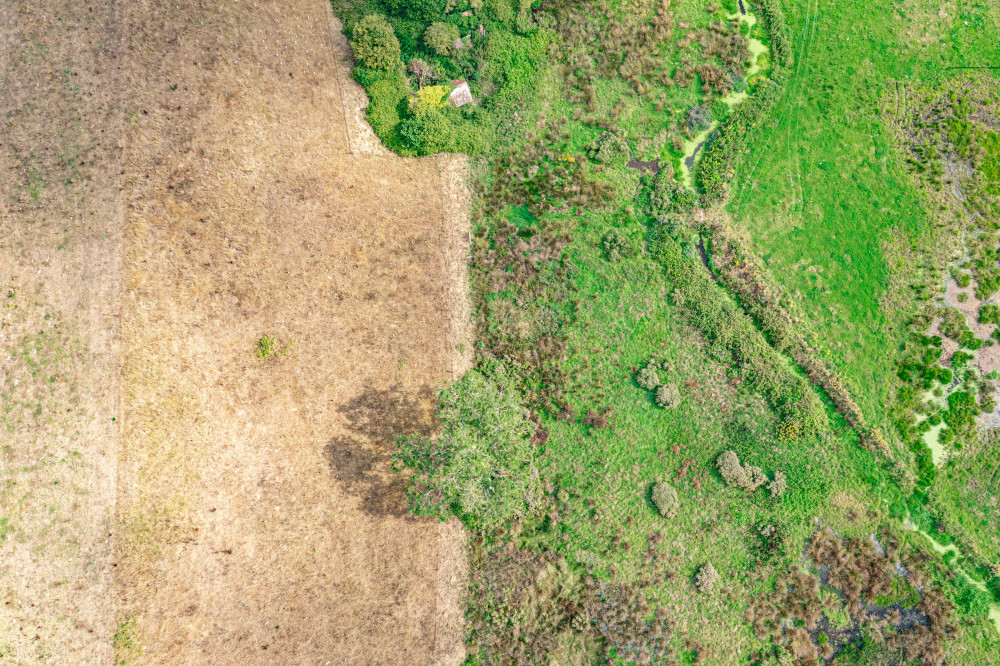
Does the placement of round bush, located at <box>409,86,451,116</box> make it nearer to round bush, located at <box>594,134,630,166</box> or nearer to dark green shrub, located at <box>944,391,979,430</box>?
round bush, located at <box>594,134,630,166</box>

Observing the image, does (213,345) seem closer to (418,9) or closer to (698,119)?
(418,9)

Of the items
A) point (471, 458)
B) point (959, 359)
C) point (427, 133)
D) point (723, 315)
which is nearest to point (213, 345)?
point (471, 458)

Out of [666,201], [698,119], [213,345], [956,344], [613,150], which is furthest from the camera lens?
[698,119]

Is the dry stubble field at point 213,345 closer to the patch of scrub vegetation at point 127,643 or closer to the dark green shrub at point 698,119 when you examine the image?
the patch of scrub vegetation at point 127,643

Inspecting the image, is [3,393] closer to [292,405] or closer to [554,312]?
[292,405]

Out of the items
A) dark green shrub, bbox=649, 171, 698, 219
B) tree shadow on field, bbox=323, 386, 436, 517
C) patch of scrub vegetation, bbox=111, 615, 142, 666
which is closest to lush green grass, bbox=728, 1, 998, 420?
dark green shrub, bbox=649, 171, 698, 219

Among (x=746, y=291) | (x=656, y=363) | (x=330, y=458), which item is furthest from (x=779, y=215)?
(x=330, y=458)

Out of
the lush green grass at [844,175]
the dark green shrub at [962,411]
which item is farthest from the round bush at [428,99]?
the dark green shrub at [962,411]
